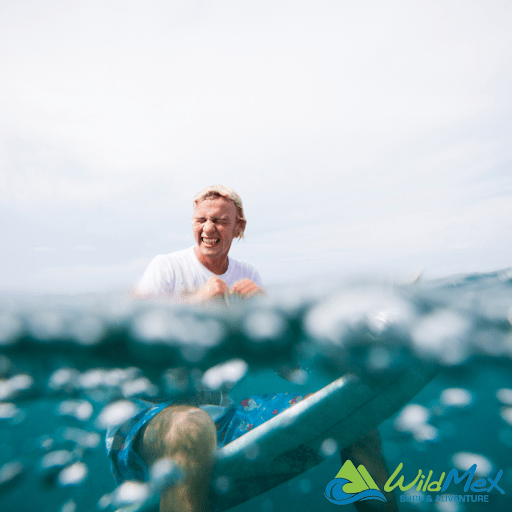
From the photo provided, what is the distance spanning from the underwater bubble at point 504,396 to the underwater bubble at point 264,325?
337 centimetres

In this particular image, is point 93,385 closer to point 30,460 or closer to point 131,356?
point 131,356

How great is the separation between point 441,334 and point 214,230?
2262 millimetres

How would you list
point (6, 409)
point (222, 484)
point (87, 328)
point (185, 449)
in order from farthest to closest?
point (6, 409) < point (87, 328) < point (222, 484) < point (185, 449)

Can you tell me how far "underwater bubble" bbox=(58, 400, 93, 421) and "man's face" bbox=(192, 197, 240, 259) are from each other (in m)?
2.48

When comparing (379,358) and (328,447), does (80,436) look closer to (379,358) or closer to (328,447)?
(328,447)

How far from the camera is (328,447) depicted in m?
2.65

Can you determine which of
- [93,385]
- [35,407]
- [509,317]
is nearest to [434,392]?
[509,317]

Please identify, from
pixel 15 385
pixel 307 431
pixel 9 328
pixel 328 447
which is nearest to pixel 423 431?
pixel 328 447

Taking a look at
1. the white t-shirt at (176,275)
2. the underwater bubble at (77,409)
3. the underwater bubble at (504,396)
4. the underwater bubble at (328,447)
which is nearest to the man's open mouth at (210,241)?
the white t-shirt at (176,275)

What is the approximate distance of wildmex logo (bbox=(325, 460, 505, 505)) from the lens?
2625 mm

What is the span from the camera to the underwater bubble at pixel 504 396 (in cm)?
387

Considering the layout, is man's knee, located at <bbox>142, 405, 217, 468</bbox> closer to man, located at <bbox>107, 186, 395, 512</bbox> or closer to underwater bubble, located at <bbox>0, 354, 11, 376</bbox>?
man, located at <bbox>107, 186, 395, 512</bbox>

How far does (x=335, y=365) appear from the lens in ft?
9.11

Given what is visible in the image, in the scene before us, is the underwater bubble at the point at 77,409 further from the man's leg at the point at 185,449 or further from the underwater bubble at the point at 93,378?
the man's leg at the point at 185,449
